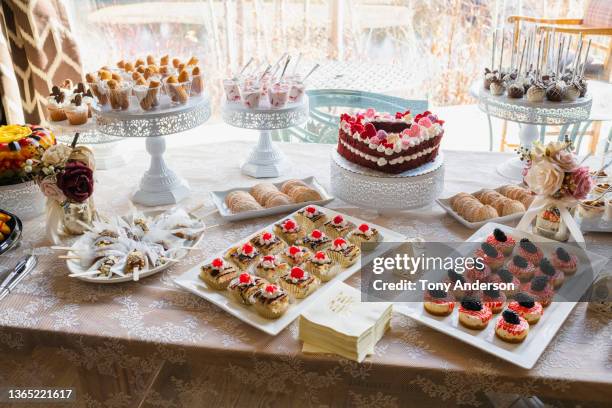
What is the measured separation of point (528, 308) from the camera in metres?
1.32

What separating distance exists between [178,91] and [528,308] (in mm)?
1237

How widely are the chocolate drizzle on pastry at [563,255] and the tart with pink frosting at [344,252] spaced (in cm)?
52

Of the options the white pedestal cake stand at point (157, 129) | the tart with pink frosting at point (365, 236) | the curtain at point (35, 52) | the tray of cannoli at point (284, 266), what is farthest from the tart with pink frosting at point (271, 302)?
the curtain at point (35, 52)

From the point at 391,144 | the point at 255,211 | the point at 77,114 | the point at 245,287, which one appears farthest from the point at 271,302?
the point at 77,114

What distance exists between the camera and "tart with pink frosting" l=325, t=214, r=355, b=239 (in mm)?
1686

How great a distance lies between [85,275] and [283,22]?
346cm

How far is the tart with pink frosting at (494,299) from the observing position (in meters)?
1.35

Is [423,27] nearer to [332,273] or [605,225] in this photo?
[605,225]

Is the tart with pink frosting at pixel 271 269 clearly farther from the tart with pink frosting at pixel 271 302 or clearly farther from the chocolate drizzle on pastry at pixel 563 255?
the chocolate drizzle on pastry at pixel 563 255

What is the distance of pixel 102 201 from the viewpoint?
198cm

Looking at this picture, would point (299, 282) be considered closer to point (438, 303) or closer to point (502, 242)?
point (438, 303)

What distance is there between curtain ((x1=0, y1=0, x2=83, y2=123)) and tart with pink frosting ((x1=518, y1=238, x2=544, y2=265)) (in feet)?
7.66

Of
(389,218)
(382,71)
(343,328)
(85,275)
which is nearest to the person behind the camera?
(343,328)

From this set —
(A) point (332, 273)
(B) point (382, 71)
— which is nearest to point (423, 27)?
(B) point (382, 71)
